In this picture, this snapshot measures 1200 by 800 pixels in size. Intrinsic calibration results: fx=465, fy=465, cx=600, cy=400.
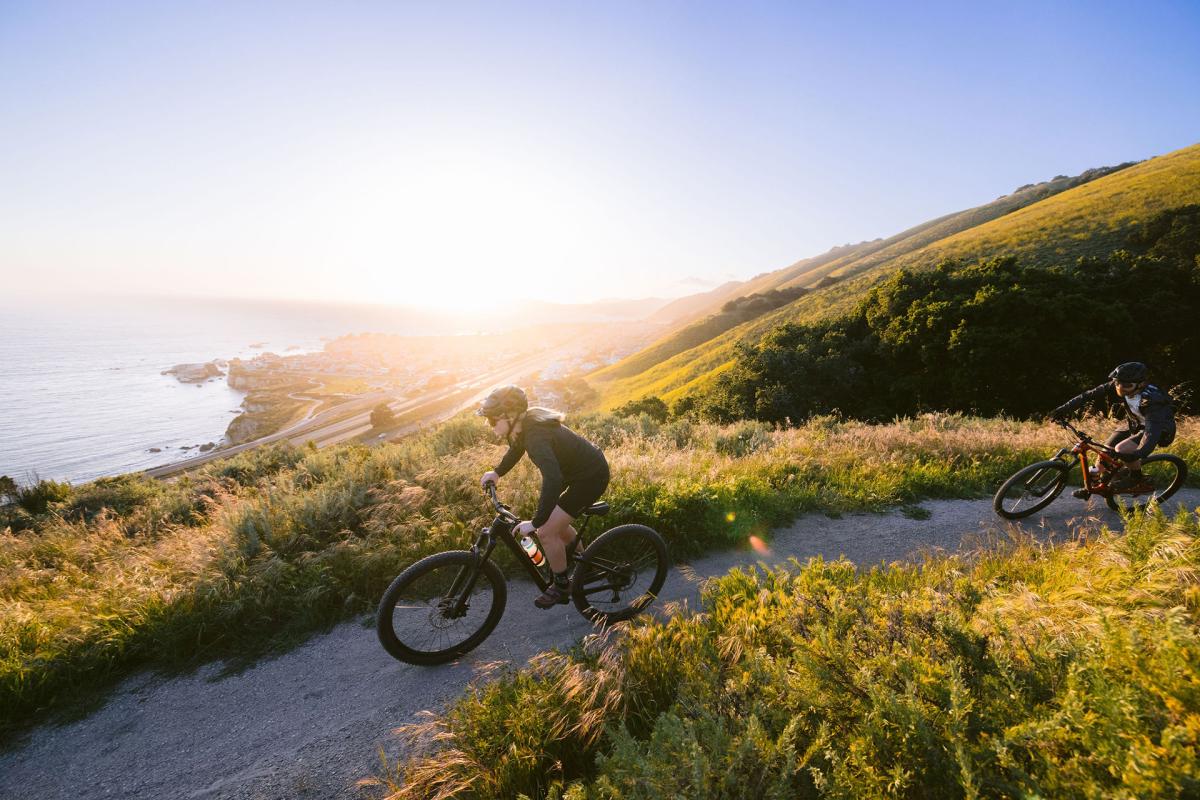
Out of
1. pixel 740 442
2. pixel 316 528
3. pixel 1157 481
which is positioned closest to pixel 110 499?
pixel 316 528

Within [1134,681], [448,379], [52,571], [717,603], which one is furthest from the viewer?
[448,379]

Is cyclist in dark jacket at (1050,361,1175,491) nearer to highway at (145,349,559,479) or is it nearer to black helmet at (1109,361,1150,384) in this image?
black helmet at (1109,361,1150,384)

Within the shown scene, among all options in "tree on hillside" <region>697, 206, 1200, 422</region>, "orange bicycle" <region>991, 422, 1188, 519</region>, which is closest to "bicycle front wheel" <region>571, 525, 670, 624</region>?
"orange bicycle" <region>991, 422, 1188, 519</region>

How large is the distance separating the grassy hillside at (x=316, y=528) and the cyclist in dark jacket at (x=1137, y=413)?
2011 millimetres

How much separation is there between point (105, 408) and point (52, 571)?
270 feet

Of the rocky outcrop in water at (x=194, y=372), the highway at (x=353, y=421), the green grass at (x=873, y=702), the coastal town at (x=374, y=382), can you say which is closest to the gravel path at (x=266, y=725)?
the green grass at (x=873, y=702)

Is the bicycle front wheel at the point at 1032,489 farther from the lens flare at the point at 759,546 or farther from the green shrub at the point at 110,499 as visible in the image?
the green shrub at the point at 110,499

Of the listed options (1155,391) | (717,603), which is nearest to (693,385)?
(1155,391)

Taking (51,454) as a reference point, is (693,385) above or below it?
below

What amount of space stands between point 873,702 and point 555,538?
10.4ft

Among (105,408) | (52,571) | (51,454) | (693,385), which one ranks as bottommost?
(693,385)

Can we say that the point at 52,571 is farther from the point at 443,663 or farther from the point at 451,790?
the point at 451,790

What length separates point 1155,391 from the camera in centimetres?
666

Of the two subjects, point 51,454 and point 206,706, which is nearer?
point 206,706
